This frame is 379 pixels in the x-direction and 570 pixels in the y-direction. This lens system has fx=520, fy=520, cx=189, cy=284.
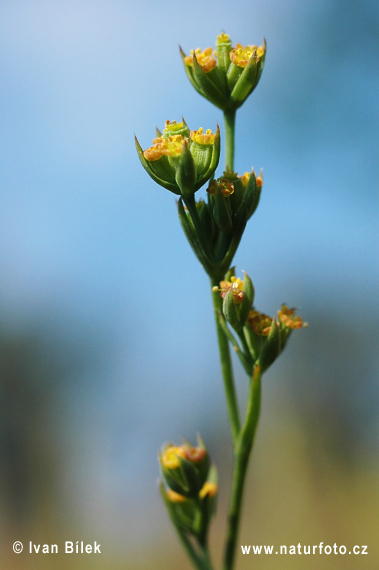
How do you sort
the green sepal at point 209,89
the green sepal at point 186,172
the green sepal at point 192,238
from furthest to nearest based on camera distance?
the green sepal at point 209,89, the green sepal at point 192,238, the green sepal at point 186,172

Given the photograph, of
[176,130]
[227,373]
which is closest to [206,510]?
[227,373]

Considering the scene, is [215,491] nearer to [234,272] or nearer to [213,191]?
[234,272]

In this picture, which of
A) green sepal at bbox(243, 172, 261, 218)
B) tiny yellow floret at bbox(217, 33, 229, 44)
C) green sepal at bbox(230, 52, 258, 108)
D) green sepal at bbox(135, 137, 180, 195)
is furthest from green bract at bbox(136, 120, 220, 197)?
tiny yellow floret at bbox(217, 33, 229, 44)

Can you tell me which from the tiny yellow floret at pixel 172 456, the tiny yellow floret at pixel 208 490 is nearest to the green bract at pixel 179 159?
the tiny yellow floret at pixel 172 456

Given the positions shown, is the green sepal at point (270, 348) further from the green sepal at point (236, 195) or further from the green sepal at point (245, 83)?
the green sepal at point (245, 83)

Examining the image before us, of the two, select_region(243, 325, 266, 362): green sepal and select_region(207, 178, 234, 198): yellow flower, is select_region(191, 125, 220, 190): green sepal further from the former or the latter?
select_region(243, 325, 266, 362): green sepal

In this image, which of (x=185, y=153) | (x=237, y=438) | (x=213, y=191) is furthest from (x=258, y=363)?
(x=185, y=153)
